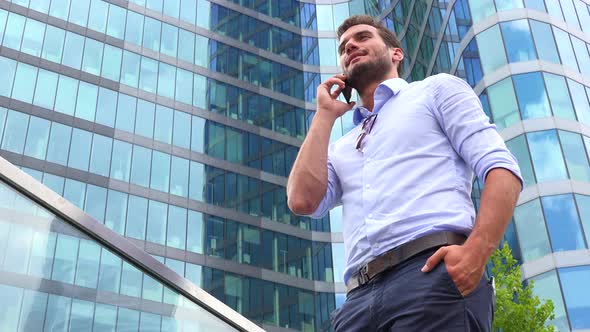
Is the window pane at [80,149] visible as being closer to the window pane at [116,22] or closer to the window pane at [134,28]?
the window pane at [116,22]

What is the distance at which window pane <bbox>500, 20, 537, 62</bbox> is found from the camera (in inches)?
1001

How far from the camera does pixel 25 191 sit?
4.40 m

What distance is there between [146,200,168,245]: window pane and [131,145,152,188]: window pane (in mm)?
1059

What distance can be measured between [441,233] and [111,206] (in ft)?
93.8

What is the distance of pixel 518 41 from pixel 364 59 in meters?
24.5

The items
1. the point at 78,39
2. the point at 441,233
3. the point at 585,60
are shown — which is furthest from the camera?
the point at 78,39

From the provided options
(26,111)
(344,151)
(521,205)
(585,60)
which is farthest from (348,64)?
(26,111)

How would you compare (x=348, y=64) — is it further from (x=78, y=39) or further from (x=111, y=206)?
(x=78, y=39)

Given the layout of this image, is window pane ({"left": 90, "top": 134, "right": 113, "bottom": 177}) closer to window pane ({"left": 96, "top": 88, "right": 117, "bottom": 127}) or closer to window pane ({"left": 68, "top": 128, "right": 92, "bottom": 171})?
window pane ({"left": 68, "top": 128, "right": 92, "bottom": 171})

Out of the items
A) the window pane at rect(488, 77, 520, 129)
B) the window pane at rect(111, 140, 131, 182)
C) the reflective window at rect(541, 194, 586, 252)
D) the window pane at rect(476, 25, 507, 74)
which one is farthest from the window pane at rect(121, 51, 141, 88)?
the reflective window at rect(541, 194, 586, 252)

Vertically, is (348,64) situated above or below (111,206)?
below

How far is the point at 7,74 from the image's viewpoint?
29797mm

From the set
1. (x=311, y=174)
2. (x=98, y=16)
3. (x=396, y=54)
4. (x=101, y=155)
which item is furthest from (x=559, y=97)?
(x=311, y=174)

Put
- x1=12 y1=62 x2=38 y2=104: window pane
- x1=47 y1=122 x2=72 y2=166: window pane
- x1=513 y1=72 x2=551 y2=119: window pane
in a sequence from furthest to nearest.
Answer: x1=12 y1=62 x2=38 y2=104: window pane < x1=47 y1=122 x2=72 y2=166: window pane < x1=513 y1=72 x2=551 y2=119: window pane
